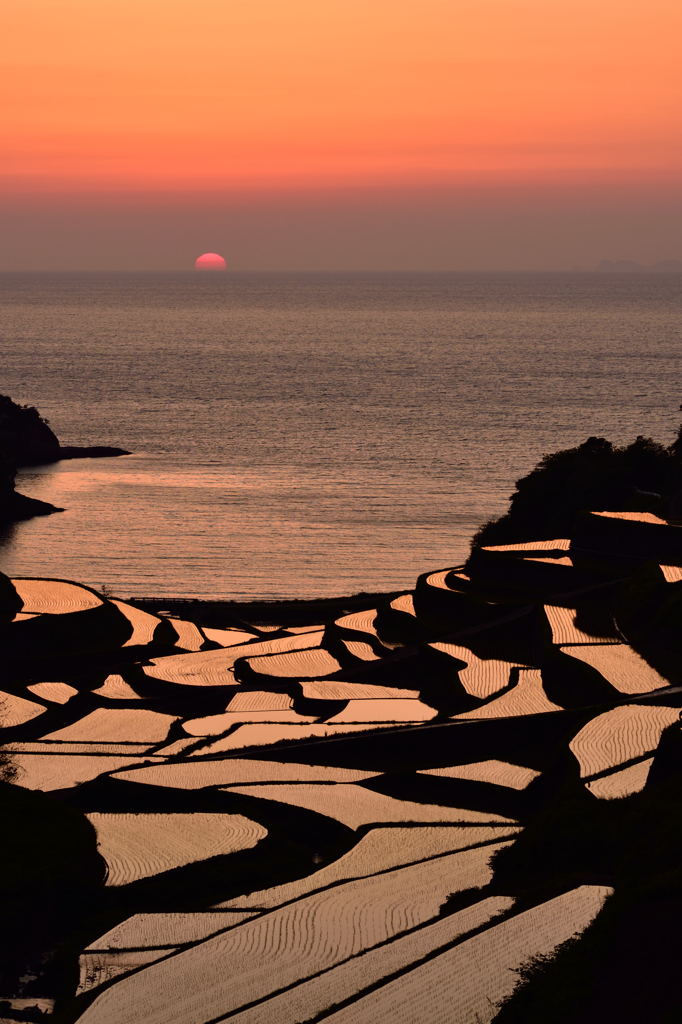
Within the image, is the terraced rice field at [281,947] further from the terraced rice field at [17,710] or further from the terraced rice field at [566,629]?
the terraced rice field at [17,710]

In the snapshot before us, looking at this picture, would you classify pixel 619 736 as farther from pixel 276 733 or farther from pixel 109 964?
pixel 109 964

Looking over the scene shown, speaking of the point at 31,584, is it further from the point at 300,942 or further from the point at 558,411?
the point at 558,411

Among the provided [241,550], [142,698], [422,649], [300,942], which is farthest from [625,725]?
[241,550]

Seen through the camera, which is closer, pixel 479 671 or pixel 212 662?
pixel 479 671

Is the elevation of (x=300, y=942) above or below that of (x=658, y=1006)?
below

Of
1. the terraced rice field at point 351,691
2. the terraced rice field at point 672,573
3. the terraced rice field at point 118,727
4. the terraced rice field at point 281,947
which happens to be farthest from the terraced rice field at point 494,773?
the terraced rice field at point 672,573

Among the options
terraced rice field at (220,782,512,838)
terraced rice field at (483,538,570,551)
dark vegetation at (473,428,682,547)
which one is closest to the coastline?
terraced rice field at (483,538,570,551)

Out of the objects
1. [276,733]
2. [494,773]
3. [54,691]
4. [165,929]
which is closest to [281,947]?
[165,929]
